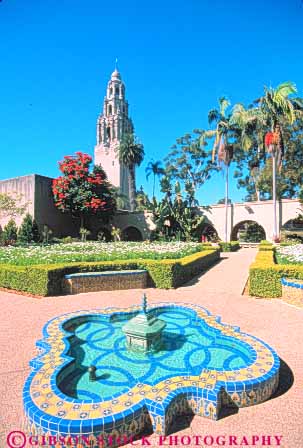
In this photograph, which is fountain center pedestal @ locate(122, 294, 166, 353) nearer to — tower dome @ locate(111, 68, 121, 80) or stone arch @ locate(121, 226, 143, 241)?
stone arch @ locate(121, 226, 143, 241)

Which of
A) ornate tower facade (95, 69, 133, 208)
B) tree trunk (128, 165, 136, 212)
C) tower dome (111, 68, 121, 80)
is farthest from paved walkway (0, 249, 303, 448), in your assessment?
tower dome (111, 68, 121, 80)

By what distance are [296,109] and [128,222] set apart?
17.9 metres

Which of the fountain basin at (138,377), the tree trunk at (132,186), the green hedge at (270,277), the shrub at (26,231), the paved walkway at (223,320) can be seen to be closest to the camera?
the fountain basin at (138,377)

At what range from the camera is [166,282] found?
8.88 meters

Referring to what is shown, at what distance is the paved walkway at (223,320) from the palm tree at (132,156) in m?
20.7

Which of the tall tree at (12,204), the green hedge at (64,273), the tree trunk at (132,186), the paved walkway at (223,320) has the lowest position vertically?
the paved walkway at (223,320)

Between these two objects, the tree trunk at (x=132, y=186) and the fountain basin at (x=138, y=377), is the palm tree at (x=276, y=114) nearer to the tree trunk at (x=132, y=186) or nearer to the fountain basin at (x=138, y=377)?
the tree trunk at (x=132, y=186)

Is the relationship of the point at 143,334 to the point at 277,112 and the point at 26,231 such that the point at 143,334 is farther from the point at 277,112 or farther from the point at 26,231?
the point at 277,112

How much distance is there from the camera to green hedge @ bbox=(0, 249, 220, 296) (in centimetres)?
801

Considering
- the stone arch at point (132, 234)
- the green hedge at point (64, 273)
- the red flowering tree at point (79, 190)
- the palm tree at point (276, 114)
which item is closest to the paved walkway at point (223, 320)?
the green hedge at point (64, 273)

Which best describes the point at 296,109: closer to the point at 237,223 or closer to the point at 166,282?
the point at 237,223

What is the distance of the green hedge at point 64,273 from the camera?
315 inches

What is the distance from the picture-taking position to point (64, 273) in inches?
334

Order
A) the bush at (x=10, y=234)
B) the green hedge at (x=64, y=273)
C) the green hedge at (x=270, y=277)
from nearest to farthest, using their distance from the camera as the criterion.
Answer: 1. the green hedge at (x=270, y=277)
2. the green hedge at (x=64, y=273)
3. the bush at (x=10, y=234)
